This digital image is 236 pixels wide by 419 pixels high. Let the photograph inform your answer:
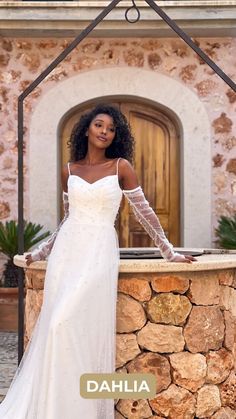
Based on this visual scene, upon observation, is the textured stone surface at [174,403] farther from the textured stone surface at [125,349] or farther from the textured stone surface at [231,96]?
the textured stone surface at [231,96]

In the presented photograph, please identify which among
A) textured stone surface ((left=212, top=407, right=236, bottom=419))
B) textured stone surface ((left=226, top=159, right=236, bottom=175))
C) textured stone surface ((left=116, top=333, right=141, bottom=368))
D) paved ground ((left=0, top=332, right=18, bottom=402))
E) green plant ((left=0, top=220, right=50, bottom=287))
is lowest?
paved ground ((left=0, top=332, right=18, bottom=402))

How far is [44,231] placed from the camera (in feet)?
23.2

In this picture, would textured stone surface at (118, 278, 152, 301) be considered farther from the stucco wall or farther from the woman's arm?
the stucco wall

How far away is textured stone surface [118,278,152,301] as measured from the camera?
3.36 meters

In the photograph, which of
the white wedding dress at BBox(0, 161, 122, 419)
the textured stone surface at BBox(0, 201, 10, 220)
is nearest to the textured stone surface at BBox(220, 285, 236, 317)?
the white wedding dress at BBox(0, 161, 122, 419)

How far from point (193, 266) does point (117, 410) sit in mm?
916

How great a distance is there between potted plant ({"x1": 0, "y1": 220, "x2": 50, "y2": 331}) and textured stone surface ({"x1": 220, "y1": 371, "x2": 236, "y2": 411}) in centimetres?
357

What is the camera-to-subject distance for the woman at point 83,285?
3131 millimetres

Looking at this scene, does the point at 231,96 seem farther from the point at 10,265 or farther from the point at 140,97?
the point at 10,265

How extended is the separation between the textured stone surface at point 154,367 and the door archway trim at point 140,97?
3753 mm

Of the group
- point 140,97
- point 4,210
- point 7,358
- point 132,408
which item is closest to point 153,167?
point 140,97

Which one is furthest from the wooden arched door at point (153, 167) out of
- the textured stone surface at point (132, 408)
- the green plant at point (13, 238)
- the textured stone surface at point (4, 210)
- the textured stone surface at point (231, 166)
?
the textured stone surface at point (132, 408)

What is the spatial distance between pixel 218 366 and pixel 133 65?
454 centimetres

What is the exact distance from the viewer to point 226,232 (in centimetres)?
668
